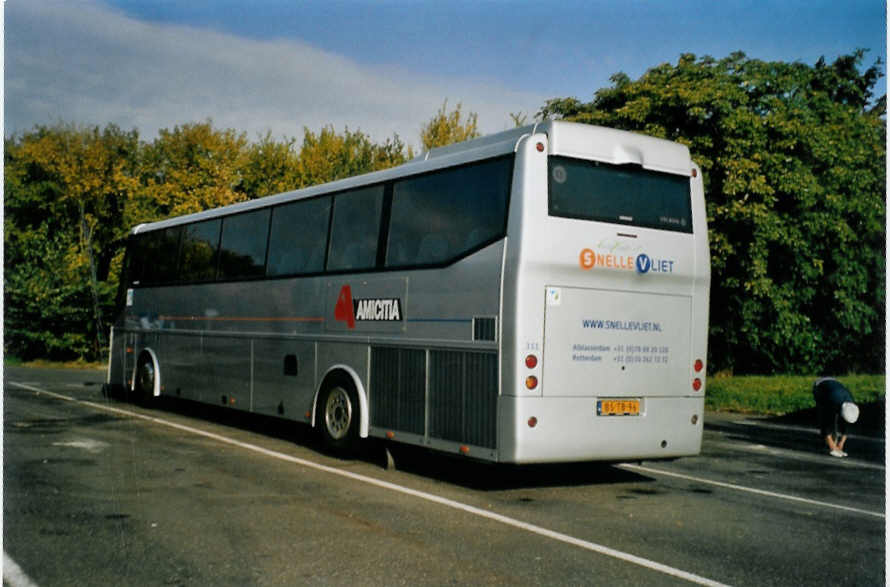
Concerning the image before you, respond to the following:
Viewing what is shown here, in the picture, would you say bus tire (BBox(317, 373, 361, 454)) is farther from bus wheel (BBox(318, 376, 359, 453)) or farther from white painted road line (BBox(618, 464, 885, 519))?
white painted road line (BBox(618, 464, 885, 519))

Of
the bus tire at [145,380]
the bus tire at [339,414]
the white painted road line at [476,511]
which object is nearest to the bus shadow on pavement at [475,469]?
the bus tire at [339,414]

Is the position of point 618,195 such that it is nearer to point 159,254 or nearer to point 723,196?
point 159,254

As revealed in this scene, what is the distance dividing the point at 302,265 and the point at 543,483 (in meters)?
4.70

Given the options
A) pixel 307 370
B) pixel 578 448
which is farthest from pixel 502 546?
pixel 307 370

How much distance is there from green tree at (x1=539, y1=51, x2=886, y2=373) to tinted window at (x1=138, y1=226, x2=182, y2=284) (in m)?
13.9

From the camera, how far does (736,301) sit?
2772 centimetres

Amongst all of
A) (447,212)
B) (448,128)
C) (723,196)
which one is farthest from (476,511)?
(448,128)

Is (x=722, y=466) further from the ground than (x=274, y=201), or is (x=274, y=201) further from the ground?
(x=274, y=201)

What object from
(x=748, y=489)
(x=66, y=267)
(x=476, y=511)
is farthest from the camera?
(x=66, y=267)

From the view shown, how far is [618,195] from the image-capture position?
9445 millimetres

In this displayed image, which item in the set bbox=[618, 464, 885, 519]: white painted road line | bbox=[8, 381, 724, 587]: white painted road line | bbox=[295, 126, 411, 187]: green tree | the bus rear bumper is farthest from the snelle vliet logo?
bbox=[295, 126, 411, 187]: green tree

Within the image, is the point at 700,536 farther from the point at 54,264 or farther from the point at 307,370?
the point at 54,264

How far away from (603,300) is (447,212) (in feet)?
6.25

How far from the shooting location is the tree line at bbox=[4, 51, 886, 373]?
25.4 meters
